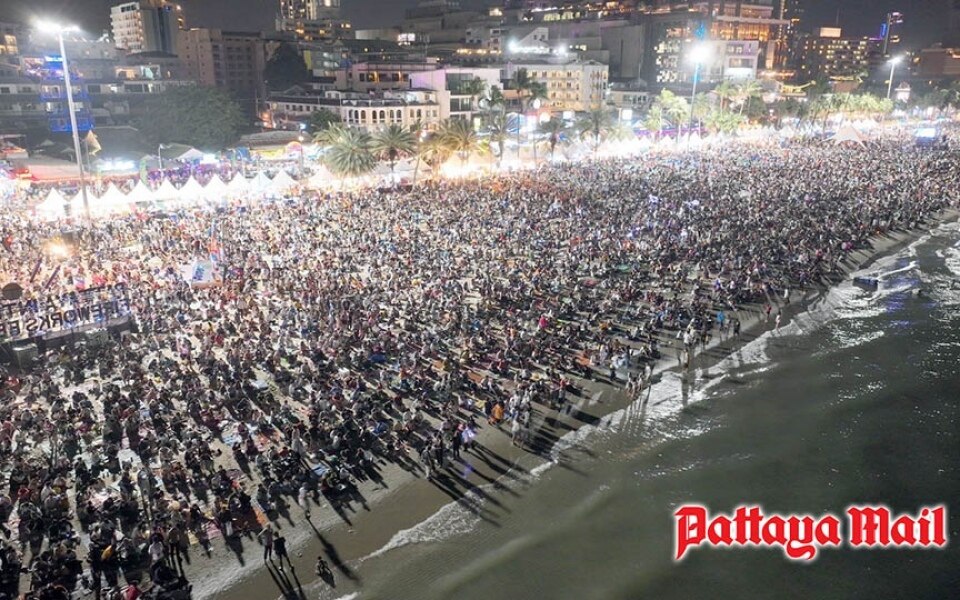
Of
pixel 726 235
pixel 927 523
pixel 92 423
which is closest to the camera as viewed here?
pixel 927 523

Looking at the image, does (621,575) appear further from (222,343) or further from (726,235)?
(726,235)

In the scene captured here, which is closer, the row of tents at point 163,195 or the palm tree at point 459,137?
the row of tents at point 163,195

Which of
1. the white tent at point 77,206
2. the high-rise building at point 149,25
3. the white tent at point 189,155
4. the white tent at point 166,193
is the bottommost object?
the white tent at point 77,206

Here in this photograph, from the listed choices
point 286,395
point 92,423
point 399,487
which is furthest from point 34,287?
point 399,487

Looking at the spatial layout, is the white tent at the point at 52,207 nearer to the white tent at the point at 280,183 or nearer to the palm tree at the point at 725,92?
the white tent at the point at 280,183

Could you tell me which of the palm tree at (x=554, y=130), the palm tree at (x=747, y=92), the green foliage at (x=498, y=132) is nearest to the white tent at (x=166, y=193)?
the green foliage at (x=498, y=132)

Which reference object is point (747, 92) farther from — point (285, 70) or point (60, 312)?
point (60, 312)
